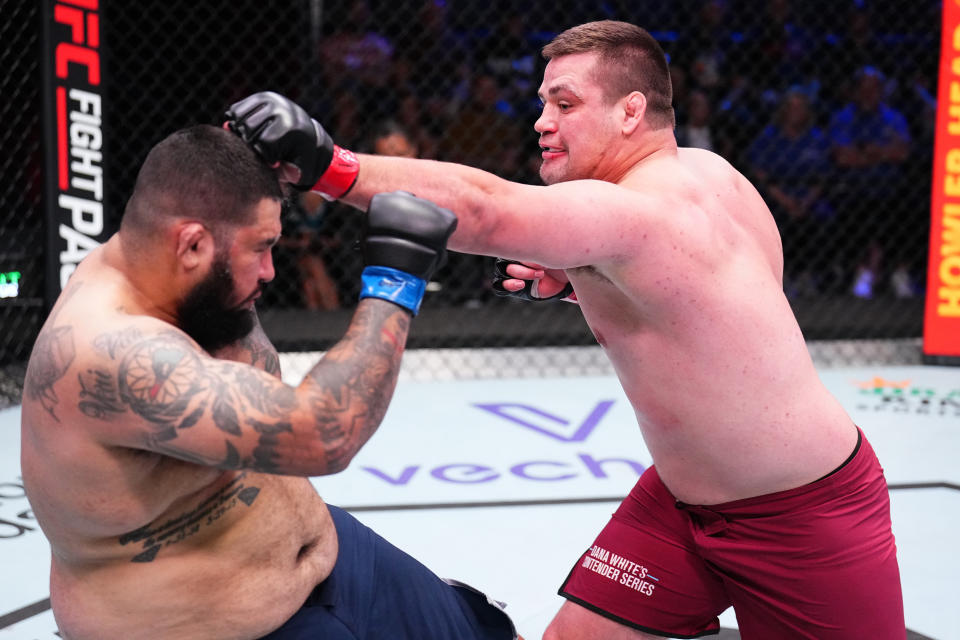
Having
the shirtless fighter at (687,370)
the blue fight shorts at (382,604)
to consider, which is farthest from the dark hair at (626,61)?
the blue fight shorts at (382,604)

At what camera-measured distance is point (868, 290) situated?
5.78 meters

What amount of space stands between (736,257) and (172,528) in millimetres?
901

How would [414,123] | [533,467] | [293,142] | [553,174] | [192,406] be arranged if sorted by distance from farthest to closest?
[414,123] < [533,467] < [553,174] < [293,142] < [192,406]

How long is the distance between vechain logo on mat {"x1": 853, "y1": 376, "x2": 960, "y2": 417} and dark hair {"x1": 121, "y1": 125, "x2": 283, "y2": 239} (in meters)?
3.12

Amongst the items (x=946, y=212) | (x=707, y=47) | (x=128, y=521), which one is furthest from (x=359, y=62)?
(x=128, y=521)

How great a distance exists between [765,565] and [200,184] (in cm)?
102

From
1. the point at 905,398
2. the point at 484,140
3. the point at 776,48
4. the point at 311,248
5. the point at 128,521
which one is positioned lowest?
the point at 905,398

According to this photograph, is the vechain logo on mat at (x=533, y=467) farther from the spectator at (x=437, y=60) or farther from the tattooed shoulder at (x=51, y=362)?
the spectator at (x=437, y=60)

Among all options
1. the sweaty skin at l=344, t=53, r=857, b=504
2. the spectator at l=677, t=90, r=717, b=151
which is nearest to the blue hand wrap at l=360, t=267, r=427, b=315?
the sweaty skin at l=344, t=53, r=857, b=504

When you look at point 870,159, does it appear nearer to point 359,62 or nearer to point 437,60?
point 437,60

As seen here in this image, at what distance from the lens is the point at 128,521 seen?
128 cm

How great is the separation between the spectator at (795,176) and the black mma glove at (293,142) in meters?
4.35

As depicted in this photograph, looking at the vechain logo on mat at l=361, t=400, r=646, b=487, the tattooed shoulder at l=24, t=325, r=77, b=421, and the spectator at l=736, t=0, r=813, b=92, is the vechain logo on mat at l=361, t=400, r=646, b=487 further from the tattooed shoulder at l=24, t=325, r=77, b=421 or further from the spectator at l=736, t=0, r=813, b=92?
the spectator at l=736, t=0, r=813, b=92

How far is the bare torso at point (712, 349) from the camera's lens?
1505 mm
